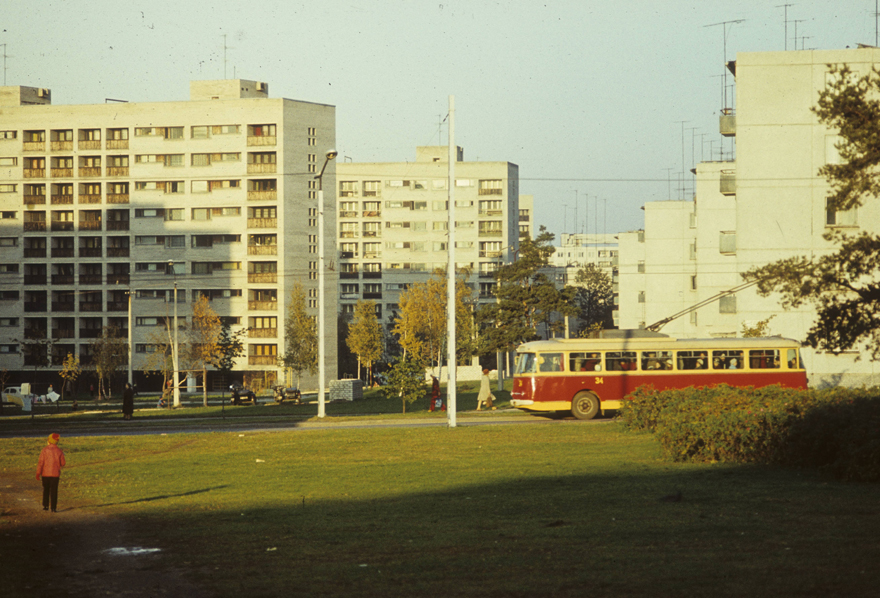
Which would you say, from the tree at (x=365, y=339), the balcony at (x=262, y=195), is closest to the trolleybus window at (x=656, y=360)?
the tree at (x=365, y=339)

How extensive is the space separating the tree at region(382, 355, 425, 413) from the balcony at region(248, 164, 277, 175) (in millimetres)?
50567

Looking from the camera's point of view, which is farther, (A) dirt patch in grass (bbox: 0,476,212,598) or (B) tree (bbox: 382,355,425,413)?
(B) tree (bbox: 382,355,425,413)

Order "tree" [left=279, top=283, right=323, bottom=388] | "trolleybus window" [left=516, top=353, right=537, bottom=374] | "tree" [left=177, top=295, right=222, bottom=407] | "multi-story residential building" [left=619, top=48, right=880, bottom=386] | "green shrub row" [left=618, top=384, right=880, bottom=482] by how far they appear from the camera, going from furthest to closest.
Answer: "tree" [left=279, top=283, right=323, bottom=388]
"tree" [left=177, top=295, right=222, bottom=407]
"multi-story residential building" [left=619, top=48, right=880, bottom=386]
"trolleybus window" [left=516, top=353, right=537, bottom=374]
"green shrub row" [left=618, top=384, right=880, bottom=482]

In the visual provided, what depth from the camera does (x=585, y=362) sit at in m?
34.0

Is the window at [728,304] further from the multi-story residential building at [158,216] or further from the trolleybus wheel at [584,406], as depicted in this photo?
the multi-story residential building at [158,216]

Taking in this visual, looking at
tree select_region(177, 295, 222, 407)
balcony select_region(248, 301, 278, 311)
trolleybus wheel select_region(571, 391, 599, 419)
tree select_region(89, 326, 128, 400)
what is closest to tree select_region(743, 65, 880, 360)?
trolleybus wheel select_region(571, 391, 599, 419)

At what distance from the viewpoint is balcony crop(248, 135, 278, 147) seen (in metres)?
88.6

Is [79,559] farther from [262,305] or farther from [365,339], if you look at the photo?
[262,305]

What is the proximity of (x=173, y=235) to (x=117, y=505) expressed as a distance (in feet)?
261

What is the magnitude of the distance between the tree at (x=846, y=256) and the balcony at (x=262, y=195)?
66053mm

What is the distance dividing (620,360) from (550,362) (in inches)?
102

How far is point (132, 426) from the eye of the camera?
3775 cm

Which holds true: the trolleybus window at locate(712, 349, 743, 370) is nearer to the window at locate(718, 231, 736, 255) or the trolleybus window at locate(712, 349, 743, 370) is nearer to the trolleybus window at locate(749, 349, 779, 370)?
the trolleybus window at locate(749, 349, 779, 370)

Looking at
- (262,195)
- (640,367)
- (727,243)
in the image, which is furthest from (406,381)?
(262,195)
